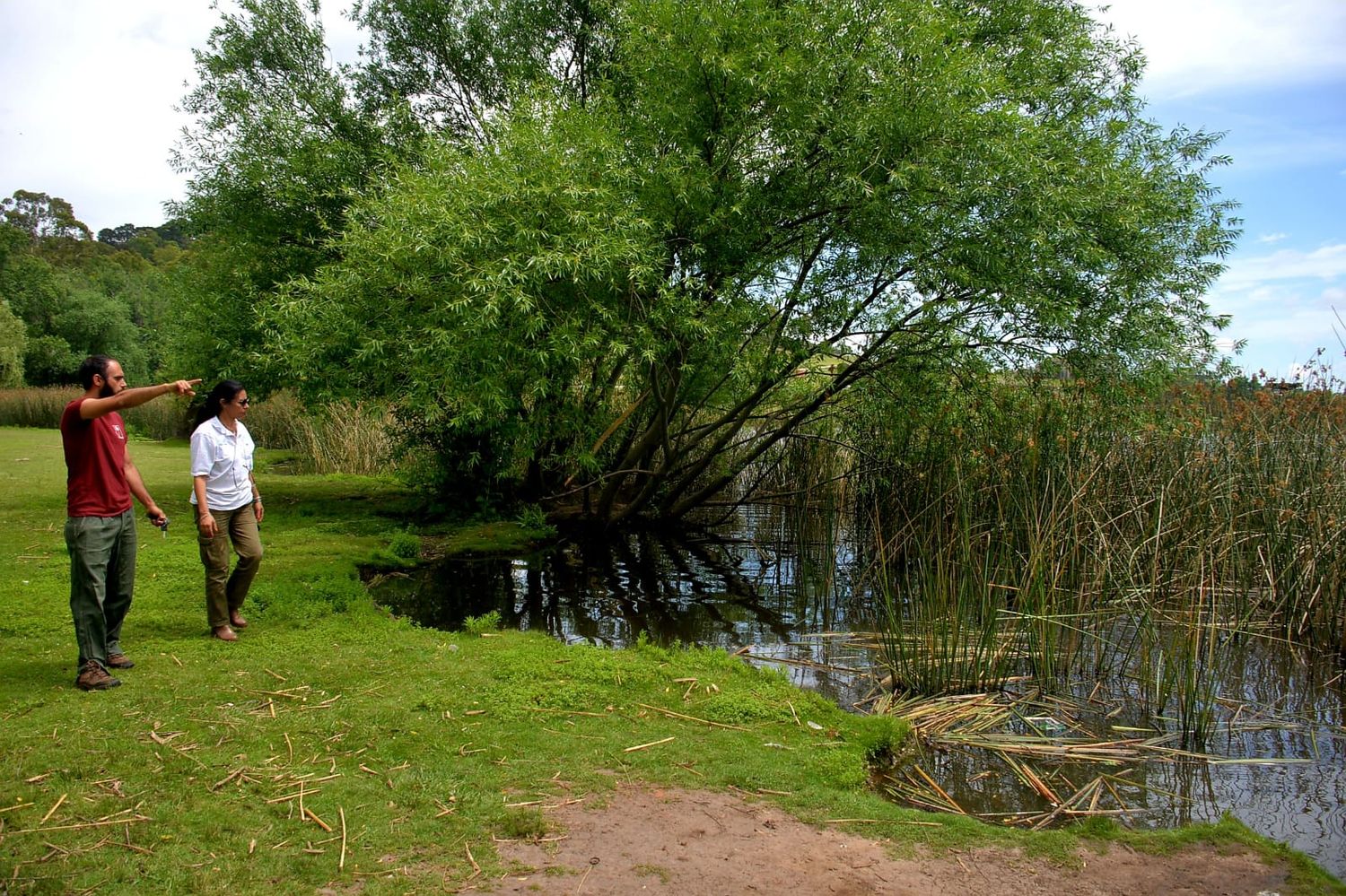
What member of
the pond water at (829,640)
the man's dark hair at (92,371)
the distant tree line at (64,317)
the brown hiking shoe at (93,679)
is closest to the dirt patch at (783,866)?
the pond water at (829,640)

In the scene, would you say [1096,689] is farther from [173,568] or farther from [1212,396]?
[173,568]

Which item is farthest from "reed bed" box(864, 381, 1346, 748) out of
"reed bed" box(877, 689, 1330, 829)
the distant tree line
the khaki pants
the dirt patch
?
the distant tree line

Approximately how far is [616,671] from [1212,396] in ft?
24.7

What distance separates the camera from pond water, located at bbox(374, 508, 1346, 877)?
494 cm

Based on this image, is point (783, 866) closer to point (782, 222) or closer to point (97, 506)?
point (97, 506)

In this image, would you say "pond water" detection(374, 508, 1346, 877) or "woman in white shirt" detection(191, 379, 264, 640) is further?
"woman in white shirt" detection(191, 379, 264, 640)

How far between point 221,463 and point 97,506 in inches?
44.5

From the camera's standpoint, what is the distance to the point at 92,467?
527cm

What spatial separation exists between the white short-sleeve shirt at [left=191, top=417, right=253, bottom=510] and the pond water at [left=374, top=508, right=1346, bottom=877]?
2.57 m

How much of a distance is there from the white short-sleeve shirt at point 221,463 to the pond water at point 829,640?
2568 mm

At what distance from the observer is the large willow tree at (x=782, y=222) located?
8.62 m

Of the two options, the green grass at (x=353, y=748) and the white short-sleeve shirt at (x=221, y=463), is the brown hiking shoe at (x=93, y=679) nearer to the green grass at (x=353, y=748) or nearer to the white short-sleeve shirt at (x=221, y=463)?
the green grass at (x=353, y=748)

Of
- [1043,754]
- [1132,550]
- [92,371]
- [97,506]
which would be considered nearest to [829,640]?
[1132,550]

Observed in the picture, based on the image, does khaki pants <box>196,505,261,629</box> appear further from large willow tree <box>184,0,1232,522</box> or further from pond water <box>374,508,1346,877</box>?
large willow tree <box>184,0,1232,522</box>
